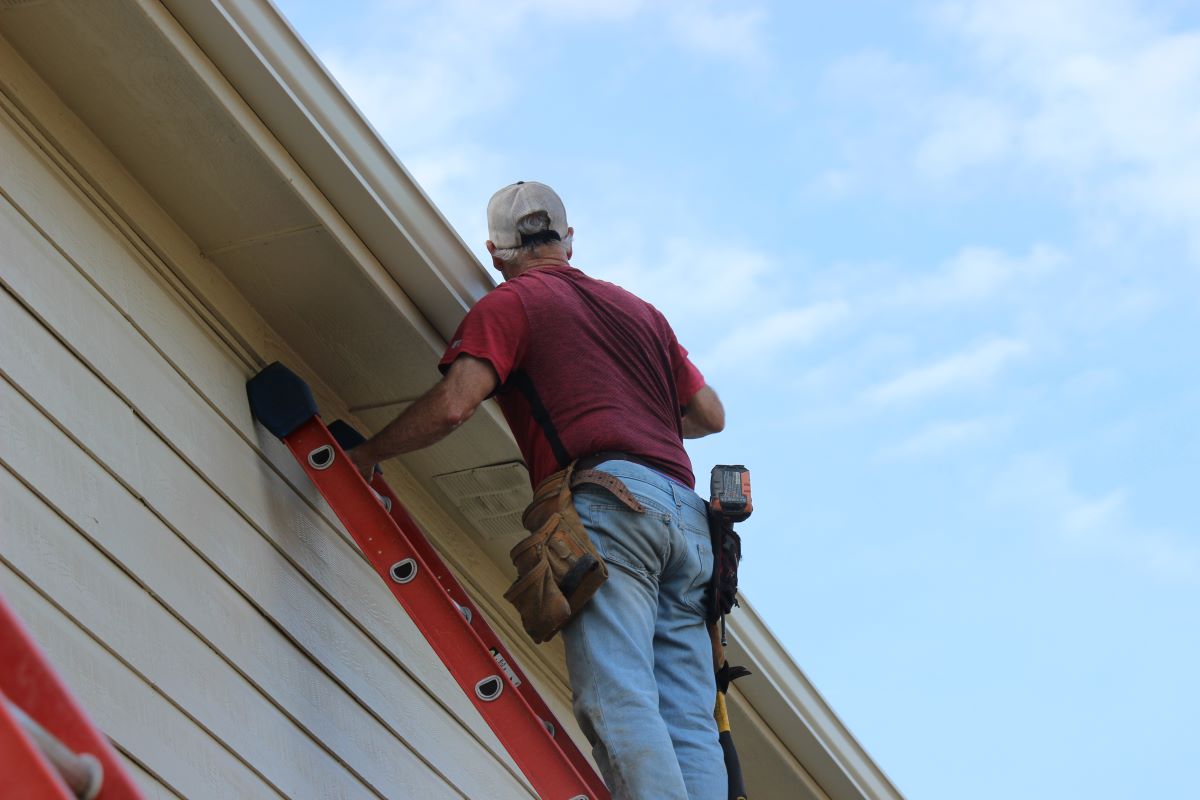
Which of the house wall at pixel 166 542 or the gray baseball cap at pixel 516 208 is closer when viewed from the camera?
the house wall at pixel 166 542

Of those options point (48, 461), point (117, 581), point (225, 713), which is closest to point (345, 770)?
point (225, 713)

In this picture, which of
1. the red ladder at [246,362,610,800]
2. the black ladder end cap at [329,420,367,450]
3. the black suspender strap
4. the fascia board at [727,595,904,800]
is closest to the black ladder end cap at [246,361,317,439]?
the red ladder at [246,362,610,800]

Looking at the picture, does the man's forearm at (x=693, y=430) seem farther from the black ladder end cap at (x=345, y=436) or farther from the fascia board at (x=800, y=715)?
the black ladder end cap at (x=345, y=436)

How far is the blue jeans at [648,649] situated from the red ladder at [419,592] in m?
0.11

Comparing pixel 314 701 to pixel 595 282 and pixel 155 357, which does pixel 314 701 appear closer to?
pixel 155 357

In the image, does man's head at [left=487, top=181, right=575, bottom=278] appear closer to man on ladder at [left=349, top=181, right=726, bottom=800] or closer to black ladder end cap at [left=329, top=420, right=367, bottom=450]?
man on ladder at [left=349, top=181, right=726, bottom=800]

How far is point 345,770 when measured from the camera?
12.2 ft

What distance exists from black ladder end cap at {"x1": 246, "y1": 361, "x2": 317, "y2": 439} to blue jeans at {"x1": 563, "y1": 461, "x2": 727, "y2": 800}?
0.71 m

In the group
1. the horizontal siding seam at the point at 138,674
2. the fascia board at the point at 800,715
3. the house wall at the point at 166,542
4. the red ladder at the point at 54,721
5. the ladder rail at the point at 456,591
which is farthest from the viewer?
the fascia board at the point at 800,715

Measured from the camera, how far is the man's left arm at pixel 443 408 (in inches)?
145

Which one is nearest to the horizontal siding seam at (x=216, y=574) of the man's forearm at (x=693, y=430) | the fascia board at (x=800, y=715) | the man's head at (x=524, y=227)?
the man's forearm at (x=693, y=430)

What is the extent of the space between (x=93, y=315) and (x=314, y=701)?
1030mm

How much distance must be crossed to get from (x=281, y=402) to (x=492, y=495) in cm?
99

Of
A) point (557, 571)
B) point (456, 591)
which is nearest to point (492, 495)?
point (456, 591)
